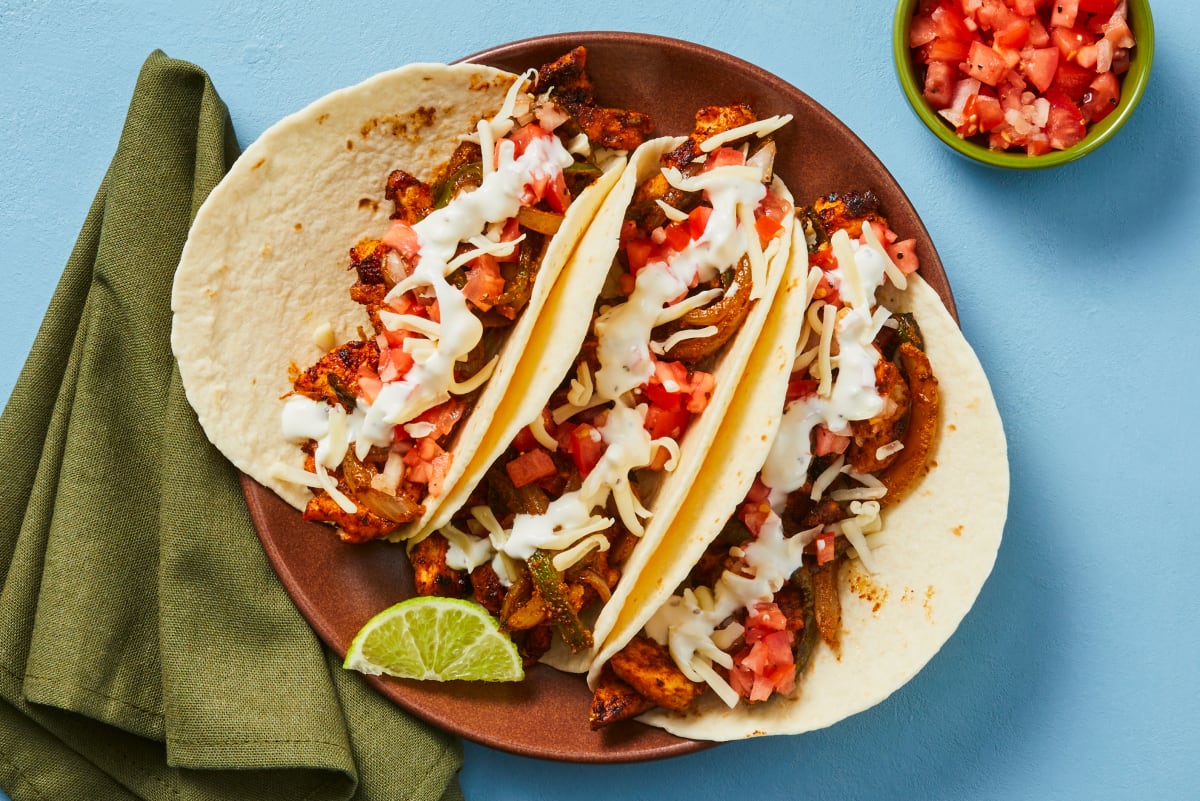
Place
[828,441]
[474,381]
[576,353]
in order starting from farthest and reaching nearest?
1. [828,441]
2. [474,381]
3. [576,353]

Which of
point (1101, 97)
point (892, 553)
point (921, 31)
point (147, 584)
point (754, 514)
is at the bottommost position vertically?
point (147, 584)

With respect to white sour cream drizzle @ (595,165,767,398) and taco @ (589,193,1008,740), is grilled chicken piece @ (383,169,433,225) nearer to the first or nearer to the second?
white sour cream drizzle @ (595,165,767,398)

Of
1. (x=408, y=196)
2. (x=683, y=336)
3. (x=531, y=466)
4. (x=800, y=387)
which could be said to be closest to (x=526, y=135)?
(x=408, y=196)

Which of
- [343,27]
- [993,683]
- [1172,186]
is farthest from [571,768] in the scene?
[1172,186]

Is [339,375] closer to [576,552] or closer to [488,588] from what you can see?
[488,588]

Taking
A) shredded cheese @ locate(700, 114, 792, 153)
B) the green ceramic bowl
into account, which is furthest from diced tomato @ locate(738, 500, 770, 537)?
the green ceramic bowl

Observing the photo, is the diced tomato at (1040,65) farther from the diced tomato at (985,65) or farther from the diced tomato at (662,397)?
the diced tomato at (662,397)

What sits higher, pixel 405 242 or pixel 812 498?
pixel 405 242
